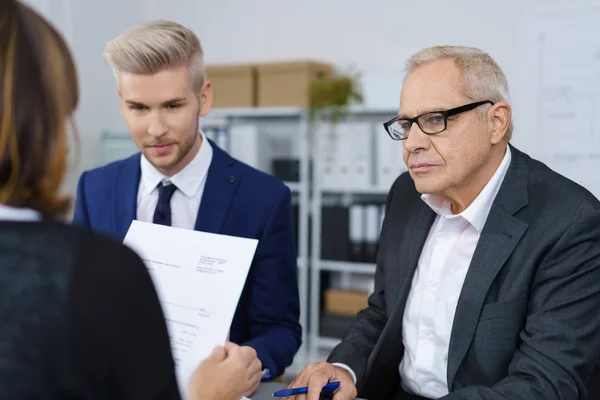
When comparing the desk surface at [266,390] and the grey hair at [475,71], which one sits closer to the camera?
the desk surface at [266,390]

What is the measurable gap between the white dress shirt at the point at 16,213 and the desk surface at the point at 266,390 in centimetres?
82

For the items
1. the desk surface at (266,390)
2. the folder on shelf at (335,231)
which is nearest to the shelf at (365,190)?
the folder on shelf at (335,231)

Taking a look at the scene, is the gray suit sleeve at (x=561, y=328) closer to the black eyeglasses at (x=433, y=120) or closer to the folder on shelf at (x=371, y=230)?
the black eyeglasses at (x=433, y=120)

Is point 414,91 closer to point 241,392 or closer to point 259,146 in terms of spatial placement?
point 241,392

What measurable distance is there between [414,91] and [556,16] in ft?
8.26

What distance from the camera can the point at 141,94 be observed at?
165 centimetres

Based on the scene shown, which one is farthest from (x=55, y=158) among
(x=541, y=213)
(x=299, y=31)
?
(x=299, y=31)

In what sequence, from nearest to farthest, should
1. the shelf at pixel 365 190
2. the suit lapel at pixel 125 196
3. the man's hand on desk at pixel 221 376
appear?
the man's hand on desk at pixel 221 376, the suit lapel at pixel 125 196, the shelf at pixel 365 190

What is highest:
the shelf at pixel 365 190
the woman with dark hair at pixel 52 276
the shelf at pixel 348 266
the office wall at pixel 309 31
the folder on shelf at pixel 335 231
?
the office wall at pixel 309 31

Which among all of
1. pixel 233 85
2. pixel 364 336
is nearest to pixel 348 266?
pixel 233 85

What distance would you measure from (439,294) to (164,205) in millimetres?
757

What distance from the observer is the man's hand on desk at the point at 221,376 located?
3.76ft

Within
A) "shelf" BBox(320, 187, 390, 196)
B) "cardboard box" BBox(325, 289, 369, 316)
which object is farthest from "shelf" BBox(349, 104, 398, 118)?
"cardboard box" BBox(325, 289, 369, 316)

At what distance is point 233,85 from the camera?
438 centimetres
